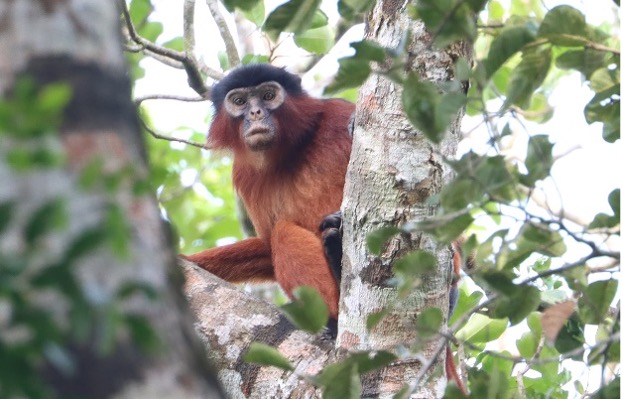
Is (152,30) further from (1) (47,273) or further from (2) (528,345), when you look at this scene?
(1) (47,273)

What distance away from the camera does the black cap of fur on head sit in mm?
6594

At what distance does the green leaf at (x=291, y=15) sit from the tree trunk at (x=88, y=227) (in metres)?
1.09

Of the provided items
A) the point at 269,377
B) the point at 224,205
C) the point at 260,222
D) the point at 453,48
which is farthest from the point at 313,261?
the point at 224,205

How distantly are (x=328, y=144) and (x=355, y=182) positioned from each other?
2.10 metres

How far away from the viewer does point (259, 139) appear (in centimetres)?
636

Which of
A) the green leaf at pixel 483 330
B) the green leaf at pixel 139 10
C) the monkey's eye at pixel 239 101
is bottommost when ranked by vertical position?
the green leaf at pixel 483 330

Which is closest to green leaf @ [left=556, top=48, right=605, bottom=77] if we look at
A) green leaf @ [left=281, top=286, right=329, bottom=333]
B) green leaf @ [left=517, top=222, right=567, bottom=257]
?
green leaf @ [left=517, top=222, right=567, bottom=257]

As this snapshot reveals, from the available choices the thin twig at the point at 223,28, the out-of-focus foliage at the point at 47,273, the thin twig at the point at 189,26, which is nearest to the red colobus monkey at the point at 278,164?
the thin twig at the point at 223,28

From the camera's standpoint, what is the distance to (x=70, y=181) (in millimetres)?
1493

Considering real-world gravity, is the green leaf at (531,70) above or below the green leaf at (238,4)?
below

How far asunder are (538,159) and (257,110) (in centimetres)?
407

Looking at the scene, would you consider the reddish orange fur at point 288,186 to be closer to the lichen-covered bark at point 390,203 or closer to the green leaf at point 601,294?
the lichen-covered bark at point 390,203

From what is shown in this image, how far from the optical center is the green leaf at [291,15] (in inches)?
107

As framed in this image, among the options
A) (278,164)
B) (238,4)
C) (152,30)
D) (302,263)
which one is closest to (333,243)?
(302,263)
